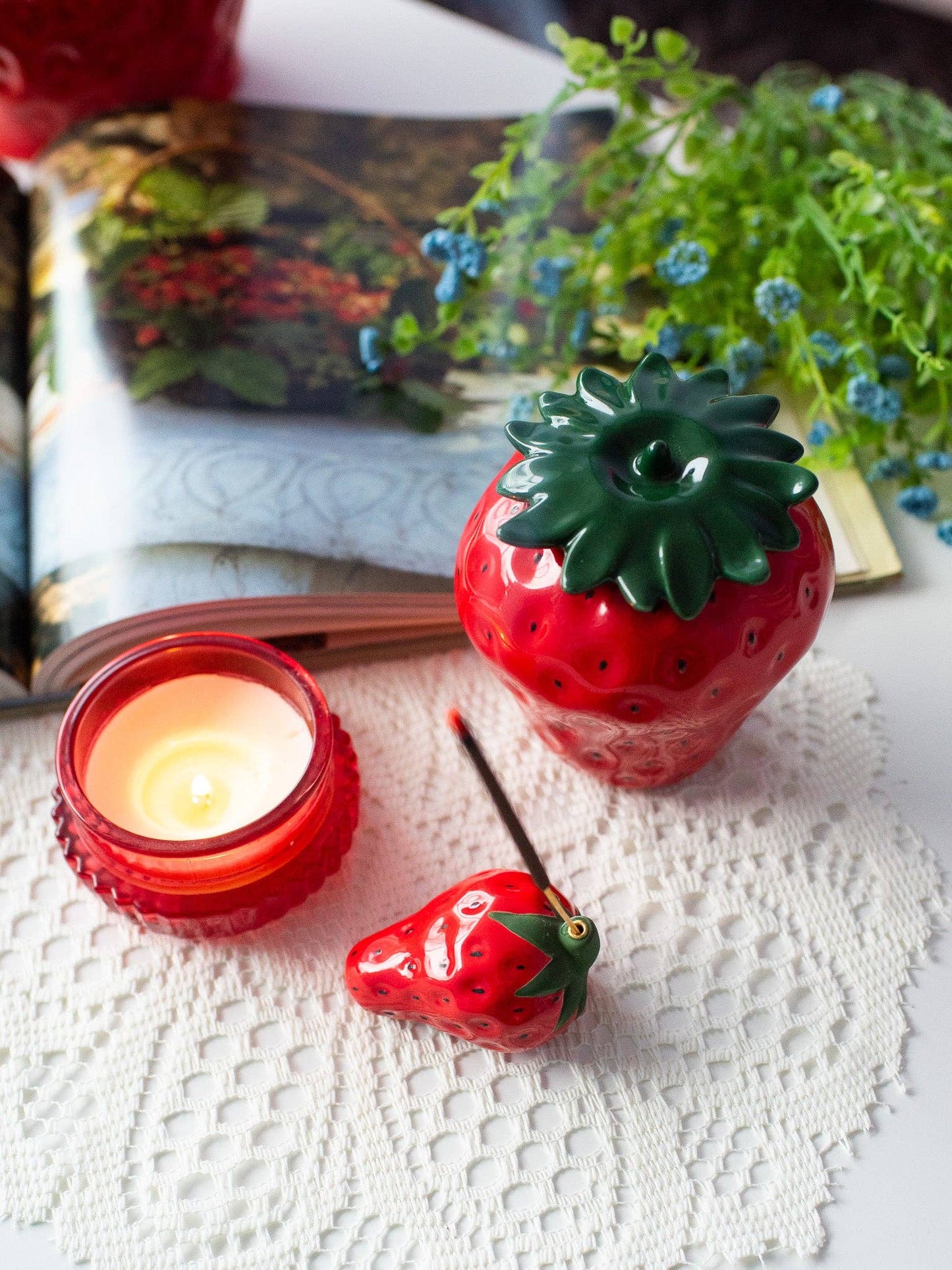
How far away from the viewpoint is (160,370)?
80 cm

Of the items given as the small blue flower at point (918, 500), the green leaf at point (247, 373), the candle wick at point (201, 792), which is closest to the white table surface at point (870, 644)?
the small blue flower at point (918, 500)

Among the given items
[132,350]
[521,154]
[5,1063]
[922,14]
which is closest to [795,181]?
[521,154]

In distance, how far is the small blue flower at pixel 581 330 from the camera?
84 centimetres

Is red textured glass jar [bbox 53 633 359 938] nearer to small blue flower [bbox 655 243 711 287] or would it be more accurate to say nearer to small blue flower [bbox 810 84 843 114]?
small blue flower [bbox 655 243 711 287]

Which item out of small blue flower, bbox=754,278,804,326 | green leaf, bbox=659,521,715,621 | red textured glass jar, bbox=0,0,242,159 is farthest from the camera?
red textured glass jar, bbox=0,0,242,159

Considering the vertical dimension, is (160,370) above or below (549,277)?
below

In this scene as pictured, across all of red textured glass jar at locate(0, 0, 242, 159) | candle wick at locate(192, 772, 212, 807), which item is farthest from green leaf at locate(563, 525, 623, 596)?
red textured glass jar at locate(0, 0, 242, 159)

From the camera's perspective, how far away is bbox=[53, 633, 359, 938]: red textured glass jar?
0.58 meters

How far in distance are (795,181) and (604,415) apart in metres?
0.37

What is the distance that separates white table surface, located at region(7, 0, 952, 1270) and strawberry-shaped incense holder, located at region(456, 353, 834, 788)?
181 millimetres

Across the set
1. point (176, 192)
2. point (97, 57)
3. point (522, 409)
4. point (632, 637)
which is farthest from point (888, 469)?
point (97, 57)

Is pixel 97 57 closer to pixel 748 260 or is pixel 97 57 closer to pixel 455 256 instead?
pixel 455 256

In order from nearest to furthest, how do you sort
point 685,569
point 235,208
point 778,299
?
point 685,569 < point 778,299 < point 235,208

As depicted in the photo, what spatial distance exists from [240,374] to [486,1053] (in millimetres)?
473
